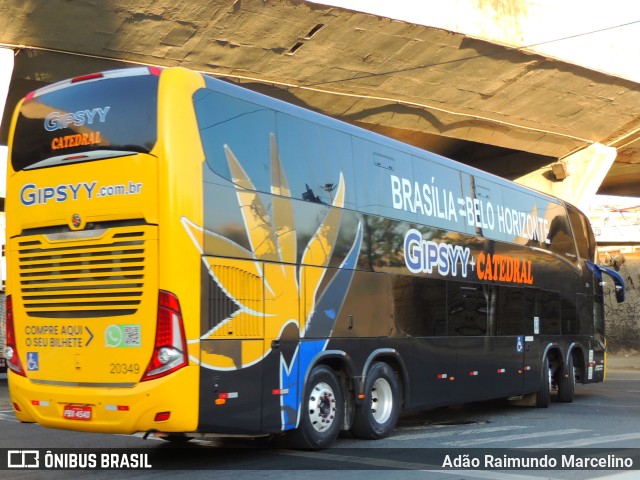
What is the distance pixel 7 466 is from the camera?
9.41m

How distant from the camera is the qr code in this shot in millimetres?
8641

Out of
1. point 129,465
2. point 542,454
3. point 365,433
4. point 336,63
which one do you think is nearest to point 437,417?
point 365,433

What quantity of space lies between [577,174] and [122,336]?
86.4 ft

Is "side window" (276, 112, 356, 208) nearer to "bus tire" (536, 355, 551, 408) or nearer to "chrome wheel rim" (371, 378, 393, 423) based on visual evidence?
"chrome wheel rim" (371, 378, 393, 423)

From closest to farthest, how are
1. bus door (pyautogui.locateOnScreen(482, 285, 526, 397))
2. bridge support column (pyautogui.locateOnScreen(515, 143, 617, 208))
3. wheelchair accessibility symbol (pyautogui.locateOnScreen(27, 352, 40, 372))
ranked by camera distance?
1. wheelchair accessibility symbol (pyautogui.locateOnScreen(27, 352, 40, 372))
2. bus door (pyautogui.locateOnScreen(482, 285, 526, 397))
3. bridge support column (pyautogui.locateOnScreen(515, 143, 617, 208))

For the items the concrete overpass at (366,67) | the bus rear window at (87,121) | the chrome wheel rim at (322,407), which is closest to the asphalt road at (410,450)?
the chrome wheel rim at (322,407)

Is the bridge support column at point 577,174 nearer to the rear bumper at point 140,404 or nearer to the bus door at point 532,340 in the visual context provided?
the bus door at point 532,340

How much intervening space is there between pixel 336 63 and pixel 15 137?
1355cm

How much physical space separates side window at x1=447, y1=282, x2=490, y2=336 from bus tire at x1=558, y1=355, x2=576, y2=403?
12.2 feet

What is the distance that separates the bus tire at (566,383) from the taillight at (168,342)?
11.1 meters

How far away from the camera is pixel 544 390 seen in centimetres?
1678

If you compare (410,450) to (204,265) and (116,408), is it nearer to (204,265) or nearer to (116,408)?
(204,265)

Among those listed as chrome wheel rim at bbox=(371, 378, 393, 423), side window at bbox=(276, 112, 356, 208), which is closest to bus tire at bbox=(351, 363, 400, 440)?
chrome wheel rim at bbox=(371, 378, 393, 423)

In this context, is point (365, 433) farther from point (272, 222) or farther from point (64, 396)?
point (64, 396)
